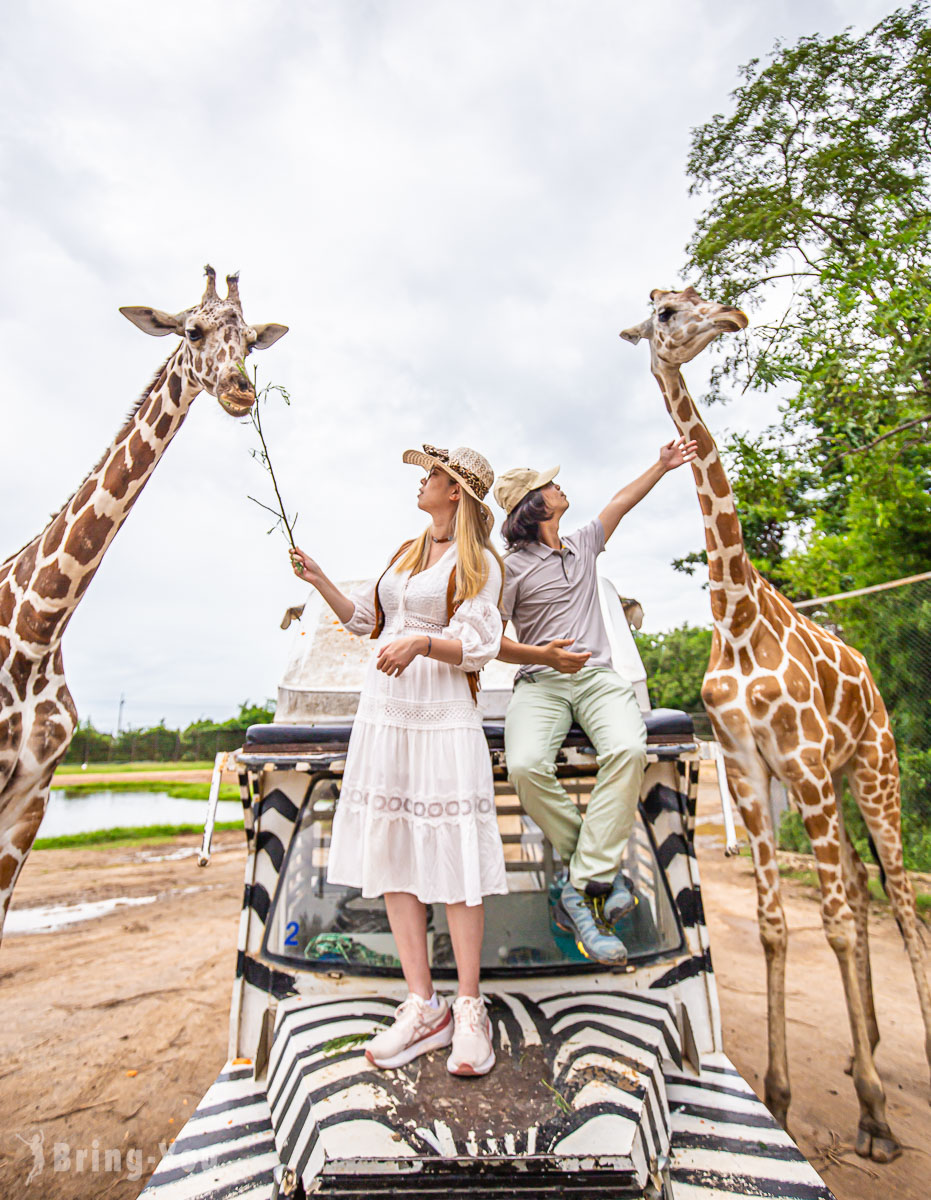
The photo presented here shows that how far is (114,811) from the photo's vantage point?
19656mm

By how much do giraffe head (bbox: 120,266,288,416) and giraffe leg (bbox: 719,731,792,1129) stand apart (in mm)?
2901

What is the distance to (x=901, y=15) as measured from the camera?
839 cm

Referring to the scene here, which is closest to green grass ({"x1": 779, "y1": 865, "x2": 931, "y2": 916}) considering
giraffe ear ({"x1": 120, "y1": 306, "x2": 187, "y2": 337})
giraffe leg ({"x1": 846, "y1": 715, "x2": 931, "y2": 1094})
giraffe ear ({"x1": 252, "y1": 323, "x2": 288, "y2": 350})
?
giraffe leg ({"x1": 846, "y1": 715, "x2": 931, "y2": 1094})

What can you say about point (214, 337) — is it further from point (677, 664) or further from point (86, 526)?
point (677, 664)

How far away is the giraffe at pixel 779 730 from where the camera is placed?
129 inches

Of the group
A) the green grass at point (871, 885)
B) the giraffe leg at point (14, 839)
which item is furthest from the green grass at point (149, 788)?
the giraffe leg at point (14, 839)

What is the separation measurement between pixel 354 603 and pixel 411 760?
719 mm

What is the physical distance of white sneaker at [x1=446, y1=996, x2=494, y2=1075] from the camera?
212 centimetres

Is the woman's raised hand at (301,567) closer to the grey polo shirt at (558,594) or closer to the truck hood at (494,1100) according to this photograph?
the grey polo shirt at (558,594)

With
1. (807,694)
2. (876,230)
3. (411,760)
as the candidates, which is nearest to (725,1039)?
(807,694)

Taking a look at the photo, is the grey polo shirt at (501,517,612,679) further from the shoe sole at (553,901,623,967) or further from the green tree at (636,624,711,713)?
the green tree at (636,624,711,713)

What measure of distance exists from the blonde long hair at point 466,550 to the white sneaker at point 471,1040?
4.51 ft

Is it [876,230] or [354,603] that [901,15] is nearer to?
[876,230]

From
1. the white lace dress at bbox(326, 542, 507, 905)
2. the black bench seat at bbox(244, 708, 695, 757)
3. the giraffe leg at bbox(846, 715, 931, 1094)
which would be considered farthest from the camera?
the giraffe leg at bbox(846, 715, 931, 1094)
